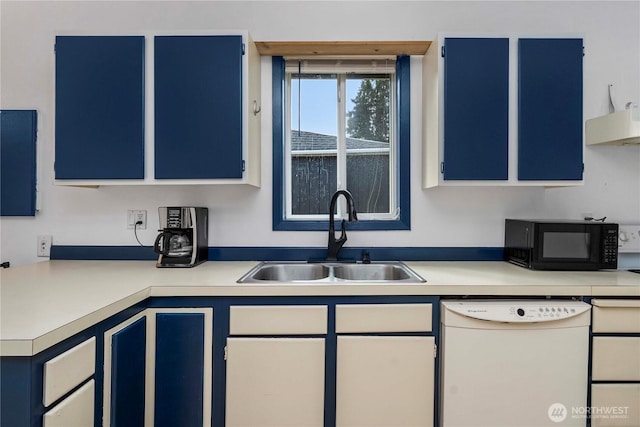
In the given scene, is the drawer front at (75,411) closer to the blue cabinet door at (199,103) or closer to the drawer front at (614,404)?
the blue cabinet door at (199,103)

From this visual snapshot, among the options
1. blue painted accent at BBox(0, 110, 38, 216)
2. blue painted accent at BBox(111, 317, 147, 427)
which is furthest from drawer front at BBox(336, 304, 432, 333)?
blue painted accent at BBox(0, 110, 38, 216)

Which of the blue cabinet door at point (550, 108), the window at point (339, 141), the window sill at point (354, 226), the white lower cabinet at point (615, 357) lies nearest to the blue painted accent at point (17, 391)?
the window sill at point (354, 226)

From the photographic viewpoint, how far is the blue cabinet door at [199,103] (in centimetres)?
173

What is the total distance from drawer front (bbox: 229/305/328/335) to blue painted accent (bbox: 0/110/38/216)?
160 centimetres

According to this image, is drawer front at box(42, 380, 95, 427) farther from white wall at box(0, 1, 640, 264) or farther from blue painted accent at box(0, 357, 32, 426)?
white wall at box(0, 1, 640, 264)

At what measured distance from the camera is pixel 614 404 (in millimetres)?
1463

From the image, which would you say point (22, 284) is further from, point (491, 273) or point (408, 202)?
point (491, 273)

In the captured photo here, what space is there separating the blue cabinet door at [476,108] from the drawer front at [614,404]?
106 centimetres

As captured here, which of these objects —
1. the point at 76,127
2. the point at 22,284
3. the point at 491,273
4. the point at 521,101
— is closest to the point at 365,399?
the point at 491,273

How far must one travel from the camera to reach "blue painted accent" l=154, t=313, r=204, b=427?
4.67ft

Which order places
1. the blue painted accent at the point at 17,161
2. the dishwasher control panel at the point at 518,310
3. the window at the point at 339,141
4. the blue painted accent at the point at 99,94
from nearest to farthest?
the dishwasher control panel at the point at 518,310, the blue painted accent at the point at 99,94, the blue painted accent at the point at 17,161, the window at the point at 339,141

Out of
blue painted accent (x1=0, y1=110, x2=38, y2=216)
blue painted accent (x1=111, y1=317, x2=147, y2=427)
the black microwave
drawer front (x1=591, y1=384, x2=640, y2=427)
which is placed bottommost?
drawer front (x1=591, y1=384, x2=640, y2=427)

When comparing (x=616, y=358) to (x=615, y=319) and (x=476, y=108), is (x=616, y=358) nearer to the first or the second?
(x=615, y=319)

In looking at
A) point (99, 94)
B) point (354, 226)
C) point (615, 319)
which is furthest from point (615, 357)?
point (99, 94)
